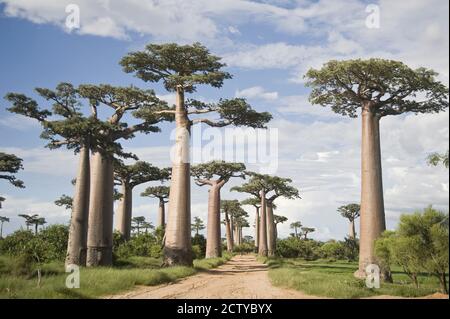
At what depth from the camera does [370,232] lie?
15.7 metres

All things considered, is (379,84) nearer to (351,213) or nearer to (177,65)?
(177,65)

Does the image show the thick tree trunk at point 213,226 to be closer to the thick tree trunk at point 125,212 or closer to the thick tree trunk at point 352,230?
the thick tree trunk at point 125,212

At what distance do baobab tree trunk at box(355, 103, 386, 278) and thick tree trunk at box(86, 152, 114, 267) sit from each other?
10.4m

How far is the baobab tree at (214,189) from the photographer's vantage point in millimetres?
31766

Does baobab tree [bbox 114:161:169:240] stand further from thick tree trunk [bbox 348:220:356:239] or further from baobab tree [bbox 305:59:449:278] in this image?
thick tree trunk [bbox 348:220:356:239]

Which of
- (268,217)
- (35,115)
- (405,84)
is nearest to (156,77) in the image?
(35,115)

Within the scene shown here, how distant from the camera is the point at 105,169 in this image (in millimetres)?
19094

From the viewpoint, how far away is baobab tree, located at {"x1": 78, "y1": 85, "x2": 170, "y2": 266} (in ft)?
59.0

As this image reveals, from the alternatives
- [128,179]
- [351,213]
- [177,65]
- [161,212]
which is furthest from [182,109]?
[351,213]

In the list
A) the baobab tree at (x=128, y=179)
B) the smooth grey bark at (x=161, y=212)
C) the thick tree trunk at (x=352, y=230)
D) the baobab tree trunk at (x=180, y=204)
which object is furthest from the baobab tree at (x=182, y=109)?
the thick tree trunk at (x=352, y=230)
